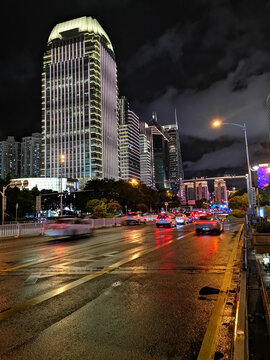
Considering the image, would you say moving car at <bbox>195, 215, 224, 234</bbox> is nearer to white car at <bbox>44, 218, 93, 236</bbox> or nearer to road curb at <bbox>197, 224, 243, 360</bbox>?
white car at <bbox>44, 218, 93, 236</bbox>

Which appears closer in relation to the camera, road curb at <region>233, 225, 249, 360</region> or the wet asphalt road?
road curb at <region>233, 225, 249, 360</region>

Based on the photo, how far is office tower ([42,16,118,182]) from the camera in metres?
156

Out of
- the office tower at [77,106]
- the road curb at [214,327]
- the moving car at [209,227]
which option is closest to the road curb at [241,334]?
the road curb at [214,327]

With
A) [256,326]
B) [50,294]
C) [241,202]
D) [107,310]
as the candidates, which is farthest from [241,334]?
[241,202]

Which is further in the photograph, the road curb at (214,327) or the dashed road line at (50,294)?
the dashed road line at (50,294)

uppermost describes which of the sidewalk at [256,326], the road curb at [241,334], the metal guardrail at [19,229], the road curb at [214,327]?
the metal guardrail at [19,229]

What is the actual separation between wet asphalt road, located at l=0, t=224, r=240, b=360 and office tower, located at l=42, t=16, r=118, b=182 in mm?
146435

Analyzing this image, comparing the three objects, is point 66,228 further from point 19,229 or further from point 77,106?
point 77,106

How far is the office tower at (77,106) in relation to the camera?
15575cm

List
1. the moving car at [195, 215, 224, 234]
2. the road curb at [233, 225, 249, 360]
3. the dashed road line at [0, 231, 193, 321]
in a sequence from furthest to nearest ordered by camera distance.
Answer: the moving car at [195, 215, 224, 234]
the dashed road line at [0, 231, 193, 321]
the road curb at [233, 225, 249, 360]

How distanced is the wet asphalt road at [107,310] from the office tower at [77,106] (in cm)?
14644

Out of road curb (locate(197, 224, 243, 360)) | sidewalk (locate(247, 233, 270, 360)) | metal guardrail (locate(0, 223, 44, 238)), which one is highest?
metal guardrail (locate(0, 223, 44, 238))

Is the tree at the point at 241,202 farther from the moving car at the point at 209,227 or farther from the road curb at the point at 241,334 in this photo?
the road curb at the point at 241,334

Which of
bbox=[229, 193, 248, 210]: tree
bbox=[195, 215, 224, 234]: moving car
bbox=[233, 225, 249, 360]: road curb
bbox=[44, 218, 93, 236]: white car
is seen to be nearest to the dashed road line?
bbox=[233, 225, 249, 360]: road curb
